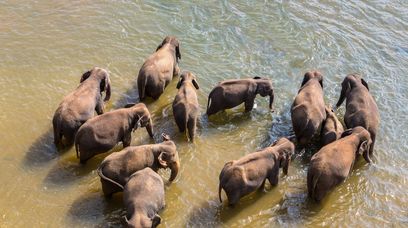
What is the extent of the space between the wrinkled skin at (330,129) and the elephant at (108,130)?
2.72 meters

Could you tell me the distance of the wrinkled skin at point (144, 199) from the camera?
6273 mm

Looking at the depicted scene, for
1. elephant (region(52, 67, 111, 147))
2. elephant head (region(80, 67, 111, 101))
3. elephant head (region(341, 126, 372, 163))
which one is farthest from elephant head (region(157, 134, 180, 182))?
elephant head (region(341, 126, 372, 163))

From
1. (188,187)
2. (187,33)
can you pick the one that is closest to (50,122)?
(188,187)

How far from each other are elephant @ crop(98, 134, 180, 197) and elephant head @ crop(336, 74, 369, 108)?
141 inches

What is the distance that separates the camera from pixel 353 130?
26.2ft

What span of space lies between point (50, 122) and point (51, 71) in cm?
152

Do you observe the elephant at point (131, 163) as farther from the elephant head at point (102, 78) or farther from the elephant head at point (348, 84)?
the elephant head at point (348, 84)

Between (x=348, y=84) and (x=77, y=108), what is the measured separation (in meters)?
4.71

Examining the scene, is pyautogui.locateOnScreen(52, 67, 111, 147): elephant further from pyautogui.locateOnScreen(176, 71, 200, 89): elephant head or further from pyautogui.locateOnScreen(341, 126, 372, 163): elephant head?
pyautogui.locateOnScreen(341, 126, 372, 163): elephant head

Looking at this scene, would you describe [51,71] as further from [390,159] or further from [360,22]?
[360,22]

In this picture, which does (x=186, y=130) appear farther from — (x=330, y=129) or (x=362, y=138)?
(x=362, y=138)

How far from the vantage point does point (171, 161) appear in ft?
24.2

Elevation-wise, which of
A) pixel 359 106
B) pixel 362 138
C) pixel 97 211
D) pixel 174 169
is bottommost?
pixel 97 211

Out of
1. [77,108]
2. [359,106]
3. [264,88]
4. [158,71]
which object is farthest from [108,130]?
[359,106]
